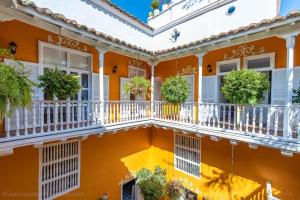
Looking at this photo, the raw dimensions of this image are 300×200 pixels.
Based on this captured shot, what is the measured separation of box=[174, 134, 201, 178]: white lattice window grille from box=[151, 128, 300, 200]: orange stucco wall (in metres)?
0.24

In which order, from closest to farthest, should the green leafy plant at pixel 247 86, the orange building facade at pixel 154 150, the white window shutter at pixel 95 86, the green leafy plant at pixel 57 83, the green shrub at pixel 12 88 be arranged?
the green shrub at pixel 12 88 → the green leafy plant at pixel 57 83 → the green leafy plant at pixel 247 86 → the orange building facade at pixel 154 150 → the white window shutter at pixel 95 86

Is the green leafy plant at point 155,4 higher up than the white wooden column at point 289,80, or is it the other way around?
the green leafy plant at point 155,4

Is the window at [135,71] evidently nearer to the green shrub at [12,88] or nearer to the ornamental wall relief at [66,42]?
the ornamental wall relief at [66,42]

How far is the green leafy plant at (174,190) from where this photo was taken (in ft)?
27.5

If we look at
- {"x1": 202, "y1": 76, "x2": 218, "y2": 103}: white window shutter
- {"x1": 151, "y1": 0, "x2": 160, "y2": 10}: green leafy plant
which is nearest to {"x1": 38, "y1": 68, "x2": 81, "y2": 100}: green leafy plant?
{"x1": 202, "y1": 76, "x2": 218, "y2": 103}: white window shutter

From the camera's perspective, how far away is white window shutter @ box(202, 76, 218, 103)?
24.5 ft

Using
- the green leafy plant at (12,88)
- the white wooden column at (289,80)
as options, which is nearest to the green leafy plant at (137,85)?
the green leafy plant at (12,88)

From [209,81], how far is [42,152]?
267 inches

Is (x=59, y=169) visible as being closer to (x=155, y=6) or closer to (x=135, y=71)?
(x=135, y=71)

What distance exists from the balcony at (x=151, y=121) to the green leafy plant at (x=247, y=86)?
0.35 metres

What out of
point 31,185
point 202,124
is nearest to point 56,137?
point 31,185

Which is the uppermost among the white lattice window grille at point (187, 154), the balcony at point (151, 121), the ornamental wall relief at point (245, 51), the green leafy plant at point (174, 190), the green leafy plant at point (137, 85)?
the ornamental wall relief at point (245, 51)

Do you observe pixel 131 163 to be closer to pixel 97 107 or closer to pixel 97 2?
pixel 97 107

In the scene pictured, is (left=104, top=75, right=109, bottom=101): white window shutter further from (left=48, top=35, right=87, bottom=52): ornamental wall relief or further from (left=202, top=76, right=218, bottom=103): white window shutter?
(left=202, top=76, right=218, bottom=103): white window shutter
